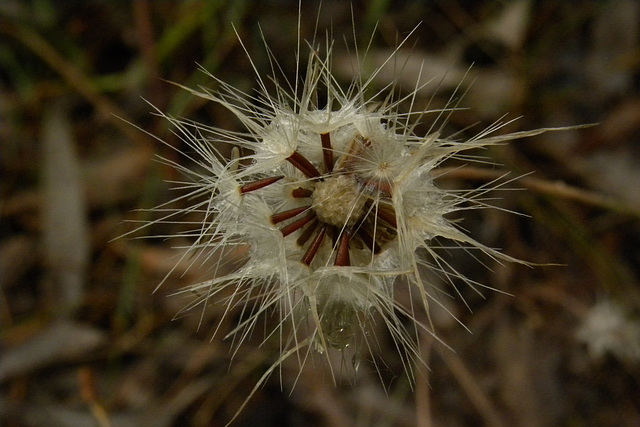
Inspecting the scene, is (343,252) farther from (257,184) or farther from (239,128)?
(239,128)

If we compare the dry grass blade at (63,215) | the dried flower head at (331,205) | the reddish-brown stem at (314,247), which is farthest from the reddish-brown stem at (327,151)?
the dry grass blade at (63,215)

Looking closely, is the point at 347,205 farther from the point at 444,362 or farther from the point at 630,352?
the point at 630,352

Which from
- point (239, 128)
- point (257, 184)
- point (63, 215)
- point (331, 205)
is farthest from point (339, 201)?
point (63, 215)

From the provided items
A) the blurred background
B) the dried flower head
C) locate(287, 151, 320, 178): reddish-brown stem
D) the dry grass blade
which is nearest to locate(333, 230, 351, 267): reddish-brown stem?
the dried flower head

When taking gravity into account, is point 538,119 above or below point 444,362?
above

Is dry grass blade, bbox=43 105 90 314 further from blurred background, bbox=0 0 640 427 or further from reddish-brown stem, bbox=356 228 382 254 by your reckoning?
reddish-brown stem, bbox=356 228 382 254

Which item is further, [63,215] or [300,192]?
[63,215]

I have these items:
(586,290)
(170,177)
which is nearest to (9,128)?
(170,177)
